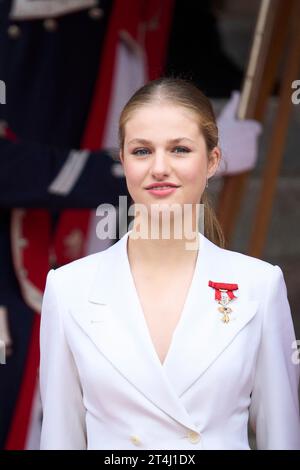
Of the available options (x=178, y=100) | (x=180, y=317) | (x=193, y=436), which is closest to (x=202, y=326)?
(x=180, y=317)

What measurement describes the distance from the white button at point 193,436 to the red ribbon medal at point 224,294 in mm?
152

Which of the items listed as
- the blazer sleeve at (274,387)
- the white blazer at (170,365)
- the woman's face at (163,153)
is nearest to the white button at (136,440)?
the white blazer at (170,365)

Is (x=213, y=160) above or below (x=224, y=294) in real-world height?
above

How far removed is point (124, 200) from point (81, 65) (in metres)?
0.54

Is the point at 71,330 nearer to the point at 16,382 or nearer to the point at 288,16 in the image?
the point at 16,382

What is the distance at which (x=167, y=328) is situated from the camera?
1228 mm

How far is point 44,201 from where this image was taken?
2188mm

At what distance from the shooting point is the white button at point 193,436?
1.19 metres

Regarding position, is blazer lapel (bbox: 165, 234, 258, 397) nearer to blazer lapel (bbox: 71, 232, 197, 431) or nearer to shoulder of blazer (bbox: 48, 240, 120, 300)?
blazer lapel (bbox: 71, 232, 197, 431)

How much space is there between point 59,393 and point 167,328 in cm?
16

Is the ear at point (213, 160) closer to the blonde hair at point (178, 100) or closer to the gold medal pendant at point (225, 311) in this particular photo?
the blonde hair at point (178, 100)

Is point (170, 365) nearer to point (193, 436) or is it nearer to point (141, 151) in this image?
point (193, 436)

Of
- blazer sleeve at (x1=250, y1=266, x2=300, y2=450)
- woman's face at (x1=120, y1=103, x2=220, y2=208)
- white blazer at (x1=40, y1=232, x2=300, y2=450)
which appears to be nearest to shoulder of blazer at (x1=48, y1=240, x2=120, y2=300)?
white blazer at (x1=40, y1=232, x2=300, y2=450)

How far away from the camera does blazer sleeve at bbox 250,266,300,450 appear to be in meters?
1.22
